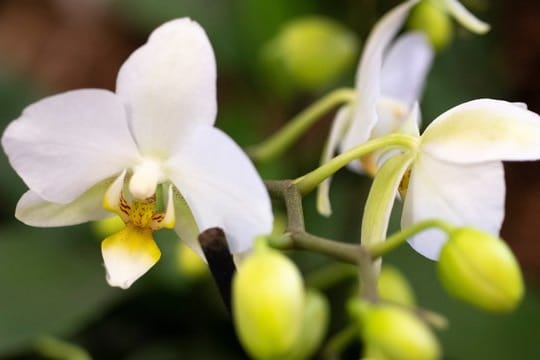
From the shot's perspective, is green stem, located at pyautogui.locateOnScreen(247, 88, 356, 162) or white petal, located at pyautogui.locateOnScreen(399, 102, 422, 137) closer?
white petal, located at pyautogui.locateOnScreen(399, 102, 422, 137)

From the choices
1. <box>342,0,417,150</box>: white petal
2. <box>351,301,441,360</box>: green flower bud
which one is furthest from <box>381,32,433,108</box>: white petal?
<box>351,301,441,360</box>: green flower bud

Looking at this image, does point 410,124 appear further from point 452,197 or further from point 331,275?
point 331,275

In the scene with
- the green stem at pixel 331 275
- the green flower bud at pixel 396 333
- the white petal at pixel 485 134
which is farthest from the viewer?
the green stem at pixel 331 275

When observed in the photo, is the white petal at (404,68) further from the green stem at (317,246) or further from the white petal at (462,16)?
the green stem at (317,246)

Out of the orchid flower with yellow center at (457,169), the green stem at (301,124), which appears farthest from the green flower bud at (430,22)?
the orchid flower with yellow center at (457,169)

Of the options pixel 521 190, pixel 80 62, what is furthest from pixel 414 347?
pixel 80 62

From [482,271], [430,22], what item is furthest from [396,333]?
[430,22]

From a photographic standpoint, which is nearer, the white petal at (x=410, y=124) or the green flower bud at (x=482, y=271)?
the green flower bud at (x=482, y=271)

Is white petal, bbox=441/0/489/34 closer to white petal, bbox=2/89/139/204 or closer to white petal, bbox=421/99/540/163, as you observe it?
white petal, bbox=421/99/540/163
